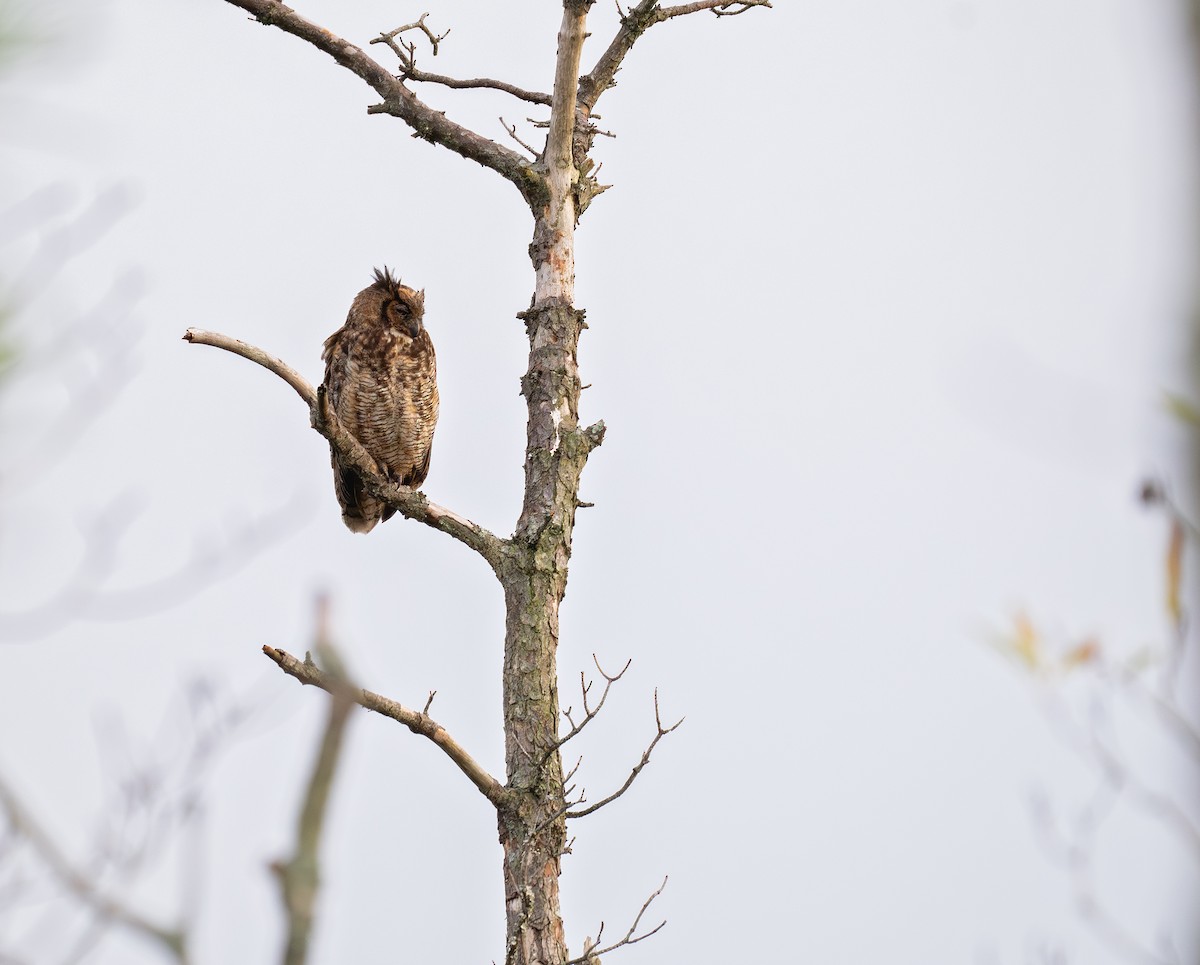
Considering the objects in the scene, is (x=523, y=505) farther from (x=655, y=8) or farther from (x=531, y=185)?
(x=655, y=8)

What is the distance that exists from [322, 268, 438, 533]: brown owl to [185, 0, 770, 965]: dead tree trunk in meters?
1.37

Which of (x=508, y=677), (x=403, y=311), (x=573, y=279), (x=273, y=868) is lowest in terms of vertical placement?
(x=273, y=868)

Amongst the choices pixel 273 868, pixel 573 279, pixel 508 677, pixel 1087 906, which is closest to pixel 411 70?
pixel 573 279

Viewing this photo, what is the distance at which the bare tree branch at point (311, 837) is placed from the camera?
39.4 inches

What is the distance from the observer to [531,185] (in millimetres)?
5488

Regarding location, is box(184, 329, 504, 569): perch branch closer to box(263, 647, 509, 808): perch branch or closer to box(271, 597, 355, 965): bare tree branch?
box(263, 647, 509, 808): perch branch

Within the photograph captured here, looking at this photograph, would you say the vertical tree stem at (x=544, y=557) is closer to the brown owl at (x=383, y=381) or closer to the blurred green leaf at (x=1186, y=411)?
Result: the brown owl at (x=383, y=381)

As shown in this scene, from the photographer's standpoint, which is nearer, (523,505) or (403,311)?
(523,505)

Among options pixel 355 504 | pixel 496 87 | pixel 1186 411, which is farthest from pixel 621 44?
pixel 1186 411

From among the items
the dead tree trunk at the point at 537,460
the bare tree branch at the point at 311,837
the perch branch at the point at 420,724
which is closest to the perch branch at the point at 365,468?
the dead tree trunk at the point at 537,460

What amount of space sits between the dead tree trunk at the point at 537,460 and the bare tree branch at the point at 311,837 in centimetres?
360

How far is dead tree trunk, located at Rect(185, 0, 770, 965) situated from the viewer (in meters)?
4.77

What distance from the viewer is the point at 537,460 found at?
17.3 ft

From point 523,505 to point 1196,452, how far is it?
4.27m
